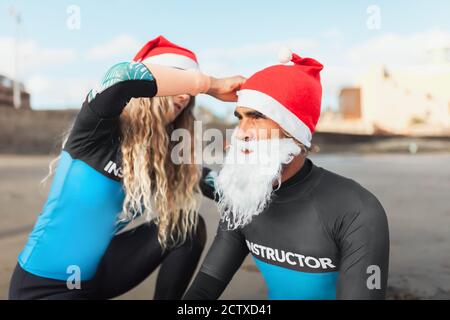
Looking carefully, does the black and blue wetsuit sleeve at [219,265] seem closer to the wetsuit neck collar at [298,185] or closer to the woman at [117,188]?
the wetsuit neck collar at [298,185]

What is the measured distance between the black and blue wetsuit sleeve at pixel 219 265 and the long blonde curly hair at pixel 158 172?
44 centimetres

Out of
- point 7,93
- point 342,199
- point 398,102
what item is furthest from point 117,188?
point 398,102

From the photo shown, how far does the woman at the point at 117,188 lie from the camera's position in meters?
1.83

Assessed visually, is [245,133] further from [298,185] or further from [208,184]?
[208,184]

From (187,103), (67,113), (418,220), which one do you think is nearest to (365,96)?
(67,113)

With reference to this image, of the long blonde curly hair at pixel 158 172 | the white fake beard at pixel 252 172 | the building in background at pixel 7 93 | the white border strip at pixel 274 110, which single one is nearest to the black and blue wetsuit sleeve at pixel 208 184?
the long blonde curly hair at pixel 158 172

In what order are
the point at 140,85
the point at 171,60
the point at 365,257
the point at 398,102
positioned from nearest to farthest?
1. the point at 365,257
2. the point at 140,85
3. the point at 171,60
4. the point at 398,102

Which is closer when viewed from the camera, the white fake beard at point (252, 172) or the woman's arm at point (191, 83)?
the white fake beard at point (252, 172)

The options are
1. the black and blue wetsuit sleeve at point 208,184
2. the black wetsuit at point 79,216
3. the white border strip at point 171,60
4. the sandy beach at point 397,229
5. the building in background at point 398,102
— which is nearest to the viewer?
the black wetsuit at point 79,216

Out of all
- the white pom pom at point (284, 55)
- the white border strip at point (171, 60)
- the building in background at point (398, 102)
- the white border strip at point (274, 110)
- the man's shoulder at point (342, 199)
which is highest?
the white pom pom at point (284, 55)

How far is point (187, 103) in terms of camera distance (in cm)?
243

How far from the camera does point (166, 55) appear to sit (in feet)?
7.72

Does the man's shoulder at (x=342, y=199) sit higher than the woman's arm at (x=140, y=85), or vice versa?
the woman's arm at (x=140, y=85)

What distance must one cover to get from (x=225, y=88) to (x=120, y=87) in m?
0.42
